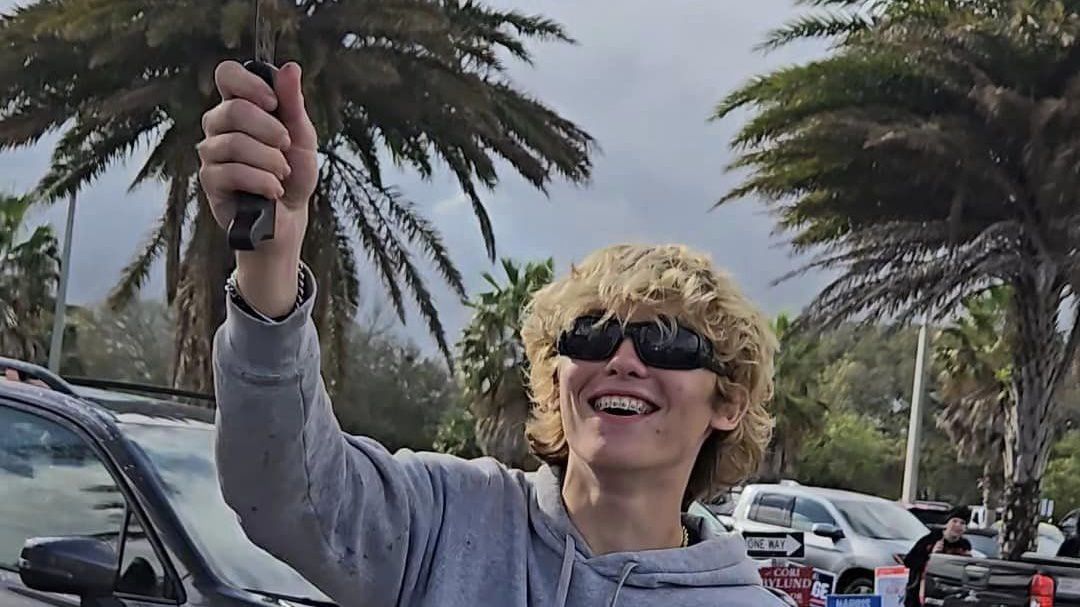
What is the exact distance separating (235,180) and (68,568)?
221cm

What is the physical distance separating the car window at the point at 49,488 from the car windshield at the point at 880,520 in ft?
46.1

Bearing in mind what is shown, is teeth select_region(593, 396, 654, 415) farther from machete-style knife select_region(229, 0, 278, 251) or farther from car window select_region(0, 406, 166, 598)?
car window select_region(0, 406, 166, 598)

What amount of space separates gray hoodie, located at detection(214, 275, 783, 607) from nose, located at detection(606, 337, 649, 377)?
0.73 feet

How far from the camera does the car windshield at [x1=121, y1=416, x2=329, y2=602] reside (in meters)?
3.72

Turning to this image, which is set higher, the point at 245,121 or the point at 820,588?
the point at 245,121

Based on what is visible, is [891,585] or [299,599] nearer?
[299,599]

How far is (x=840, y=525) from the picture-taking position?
55.2 ft

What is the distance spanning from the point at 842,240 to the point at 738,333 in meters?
12.4

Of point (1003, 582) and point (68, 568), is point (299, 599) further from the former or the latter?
point (1003, 582)

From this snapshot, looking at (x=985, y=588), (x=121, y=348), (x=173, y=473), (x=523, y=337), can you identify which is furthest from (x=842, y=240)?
(x=121, y=348)

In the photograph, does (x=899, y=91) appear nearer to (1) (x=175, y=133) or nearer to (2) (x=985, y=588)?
(2) (x=985, y=588)

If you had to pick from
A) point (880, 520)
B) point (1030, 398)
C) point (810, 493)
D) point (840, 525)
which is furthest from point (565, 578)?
point (810, 493)

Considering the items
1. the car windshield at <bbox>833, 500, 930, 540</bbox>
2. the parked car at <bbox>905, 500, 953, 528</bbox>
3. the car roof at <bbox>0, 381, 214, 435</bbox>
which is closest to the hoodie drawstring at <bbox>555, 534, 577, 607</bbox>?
the car roof at <bbox>0, 381, 214, 435</bbox>

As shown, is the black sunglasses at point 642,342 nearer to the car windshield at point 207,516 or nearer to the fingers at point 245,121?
the fingers at point 245,121
